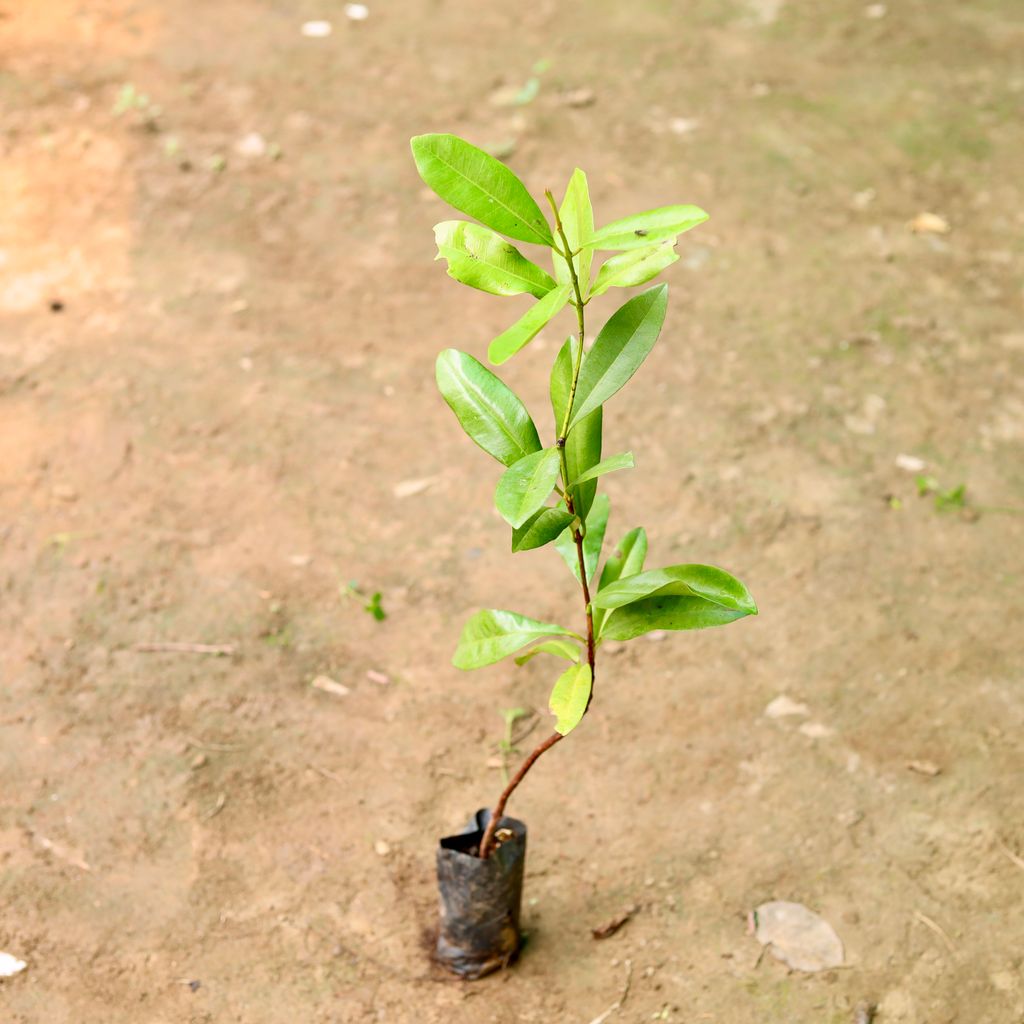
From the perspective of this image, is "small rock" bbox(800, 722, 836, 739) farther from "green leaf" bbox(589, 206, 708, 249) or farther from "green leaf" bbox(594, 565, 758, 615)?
"green leaf" bbox(589, 206, 708, 249)

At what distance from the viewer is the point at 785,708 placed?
2.89 meters

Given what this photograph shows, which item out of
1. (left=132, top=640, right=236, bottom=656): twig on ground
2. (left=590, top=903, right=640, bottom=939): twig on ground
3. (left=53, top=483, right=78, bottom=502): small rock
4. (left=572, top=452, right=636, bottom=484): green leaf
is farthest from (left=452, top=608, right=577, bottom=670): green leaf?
(left=53, top=483, right=78, bottom=502): small rock

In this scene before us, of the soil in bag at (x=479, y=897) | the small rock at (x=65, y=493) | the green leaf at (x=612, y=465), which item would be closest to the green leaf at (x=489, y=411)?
the green leaf at (x=612, y=465)

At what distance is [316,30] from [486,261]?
459cm

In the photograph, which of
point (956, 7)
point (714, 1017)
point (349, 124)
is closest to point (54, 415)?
point (349, 124)

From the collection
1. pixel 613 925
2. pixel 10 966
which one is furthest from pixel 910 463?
pixel 10 966

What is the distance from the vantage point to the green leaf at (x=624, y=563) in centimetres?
200

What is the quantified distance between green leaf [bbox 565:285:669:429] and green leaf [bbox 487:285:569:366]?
0.58ft

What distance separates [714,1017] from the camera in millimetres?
2242

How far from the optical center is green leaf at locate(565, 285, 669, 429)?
1.67 meters

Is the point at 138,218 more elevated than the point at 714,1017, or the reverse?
the point at 138,218

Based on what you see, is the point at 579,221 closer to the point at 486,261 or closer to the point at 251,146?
the point at 486,261

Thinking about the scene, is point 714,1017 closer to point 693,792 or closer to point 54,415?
point 693,792

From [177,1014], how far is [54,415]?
6.80 feet
